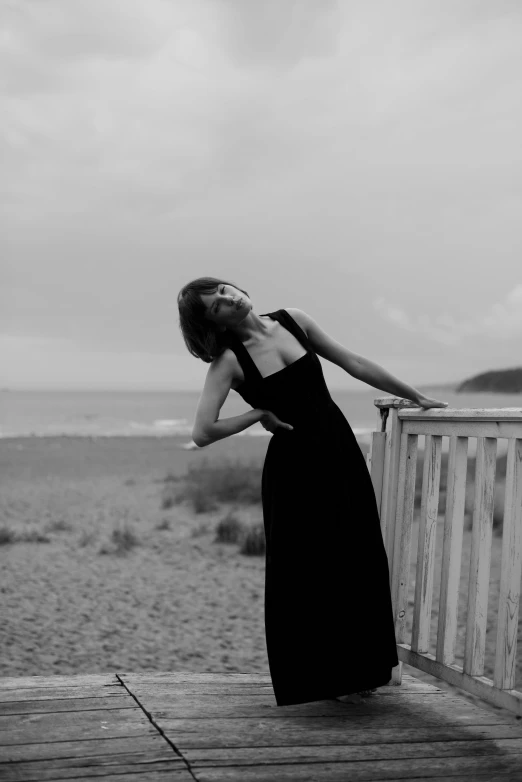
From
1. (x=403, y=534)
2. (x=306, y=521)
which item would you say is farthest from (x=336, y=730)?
(x=403, y=534)

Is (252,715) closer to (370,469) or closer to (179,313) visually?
(370,469)

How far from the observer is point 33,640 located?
5.93 meters

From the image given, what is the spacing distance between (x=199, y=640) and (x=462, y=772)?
392cm

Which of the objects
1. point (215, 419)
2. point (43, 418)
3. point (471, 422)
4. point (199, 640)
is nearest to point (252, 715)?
point (215, 419)

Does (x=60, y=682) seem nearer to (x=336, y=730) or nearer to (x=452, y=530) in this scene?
(x=336, y=730)

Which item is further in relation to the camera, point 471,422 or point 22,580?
point 22,580

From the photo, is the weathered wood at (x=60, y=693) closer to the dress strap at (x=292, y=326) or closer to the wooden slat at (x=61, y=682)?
the wooden slat at (x=61, y=682)

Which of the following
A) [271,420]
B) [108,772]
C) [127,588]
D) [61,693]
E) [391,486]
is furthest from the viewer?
[127,588]

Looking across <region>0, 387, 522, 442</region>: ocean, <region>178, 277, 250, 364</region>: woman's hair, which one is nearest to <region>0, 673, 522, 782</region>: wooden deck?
<region>178, 277, 250, 364</region>: woman's hair

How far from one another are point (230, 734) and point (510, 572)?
37.7 inches

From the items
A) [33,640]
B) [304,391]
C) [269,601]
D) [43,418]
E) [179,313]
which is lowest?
[33,640]

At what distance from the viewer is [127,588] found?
7.63 metres

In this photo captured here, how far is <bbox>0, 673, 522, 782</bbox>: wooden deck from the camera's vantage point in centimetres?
236

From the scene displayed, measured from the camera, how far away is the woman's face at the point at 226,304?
2.83 metres
